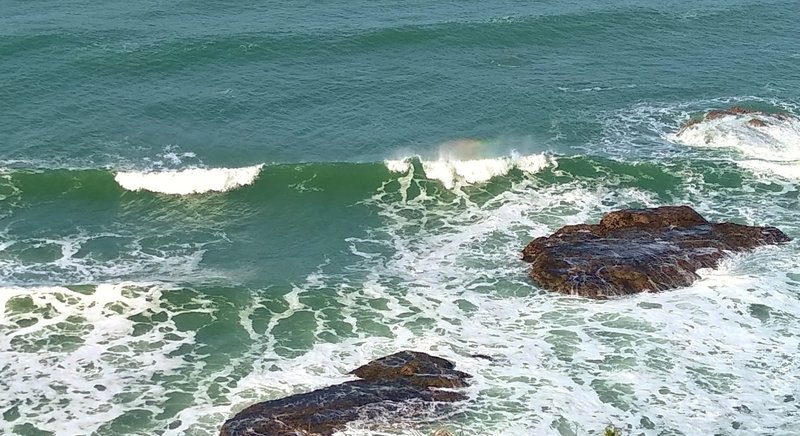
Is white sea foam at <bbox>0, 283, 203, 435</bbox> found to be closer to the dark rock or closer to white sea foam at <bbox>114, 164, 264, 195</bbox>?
white sea foam at <bbox>114, 164, 264, 195</bbox>

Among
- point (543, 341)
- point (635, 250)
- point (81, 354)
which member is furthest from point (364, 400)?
point (635, 250)

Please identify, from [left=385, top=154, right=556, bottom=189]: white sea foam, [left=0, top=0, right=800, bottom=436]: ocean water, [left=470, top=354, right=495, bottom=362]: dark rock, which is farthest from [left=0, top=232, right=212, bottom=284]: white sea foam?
[left=470, top=354, right=495, bottom=362]: dark rock

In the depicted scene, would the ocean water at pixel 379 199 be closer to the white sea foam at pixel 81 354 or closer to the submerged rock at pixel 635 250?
the white sea foam at pixel 81 354

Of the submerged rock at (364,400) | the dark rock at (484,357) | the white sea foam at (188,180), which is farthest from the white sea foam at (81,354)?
the dark rock at (484,357)

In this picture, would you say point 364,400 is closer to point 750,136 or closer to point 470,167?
point 470,167

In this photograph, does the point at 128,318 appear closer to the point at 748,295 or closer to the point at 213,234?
the point at 213,234

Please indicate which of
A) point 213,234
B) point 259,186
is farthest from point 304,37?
point 213,234
